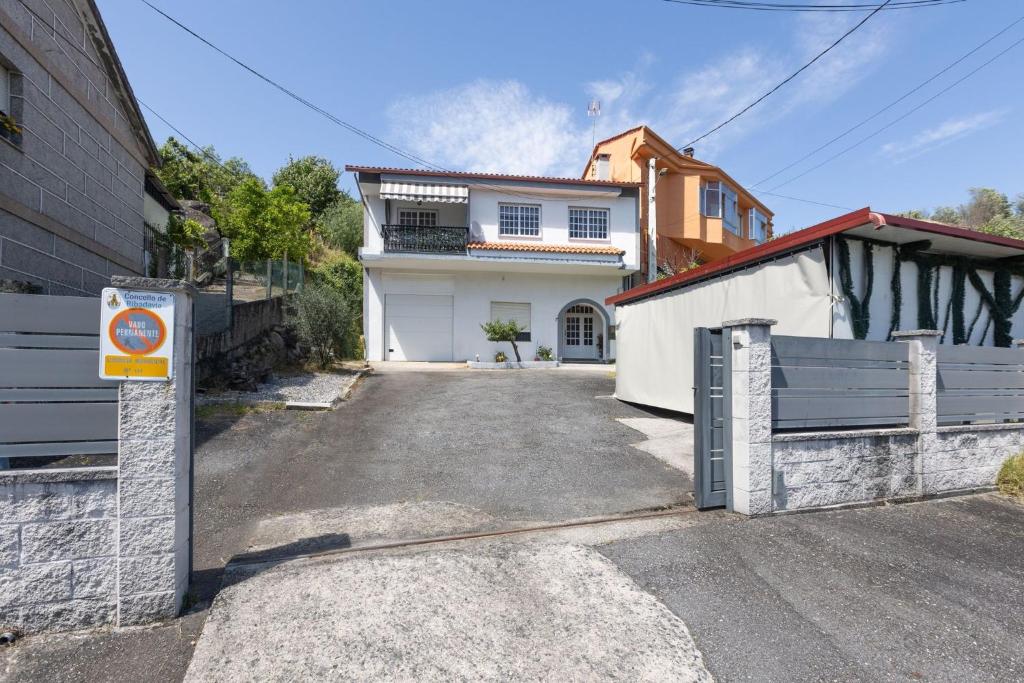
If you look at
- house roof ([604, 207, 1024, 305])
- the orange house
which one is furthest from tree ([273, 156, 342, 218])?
house roof ([604, 207, 1024, 305])

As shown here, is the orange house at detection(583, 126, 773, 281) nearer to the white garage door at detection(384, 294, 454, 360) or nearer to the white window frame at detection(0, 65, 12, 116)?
the white garage door at detection(384, 294, 454, 360)

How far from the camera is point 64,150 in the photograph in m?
7.80

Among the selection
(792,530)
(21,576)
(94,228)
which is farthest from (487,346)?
(21,576)

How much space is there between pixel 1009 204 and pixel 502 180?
122 ft

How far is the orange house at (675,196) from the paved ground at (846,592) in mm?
17163

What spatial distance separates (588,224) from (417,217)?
6777 mm

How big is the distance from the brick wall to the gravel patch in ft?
9.39

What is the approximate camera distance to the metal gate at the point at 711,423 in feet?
15.7

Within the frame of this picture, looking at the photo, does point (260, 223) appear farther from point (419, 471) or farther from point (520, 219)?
point (419, 471)

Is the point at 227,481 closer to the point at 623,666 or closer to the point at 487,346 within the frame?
the point at 623,666

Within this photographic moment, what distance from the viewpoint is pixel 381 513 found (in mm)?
4621

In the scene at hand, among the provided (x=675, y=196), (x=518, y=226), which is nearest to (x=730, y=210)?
(x=675, y=196)

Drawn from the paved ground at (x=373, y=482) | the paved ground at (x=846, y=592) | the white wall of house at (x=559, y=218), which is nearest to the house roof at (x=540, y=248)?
the white wall of house at (x=559, y=218)

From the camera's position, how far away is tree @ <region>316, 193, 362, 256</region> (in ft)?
90.0
